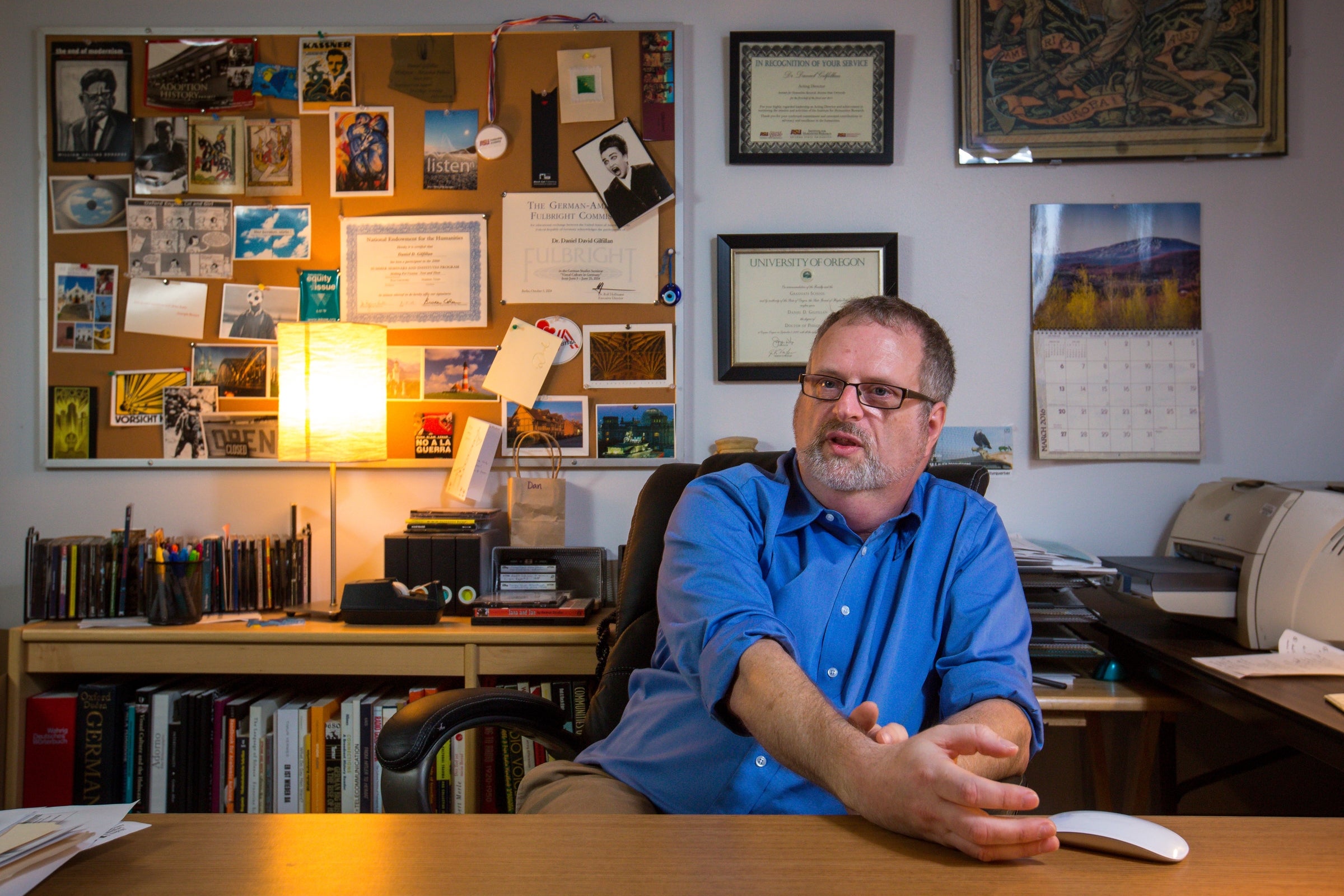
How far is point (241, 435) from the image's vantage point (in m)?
2.13

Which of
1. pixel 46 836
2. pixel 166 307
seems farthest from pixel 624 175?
pixel 46 836

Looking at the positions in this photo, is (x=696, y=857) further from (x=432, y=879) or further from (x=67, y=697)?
(x=67, y=697)

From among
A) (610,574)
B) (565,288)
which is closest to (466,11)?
(565,288)

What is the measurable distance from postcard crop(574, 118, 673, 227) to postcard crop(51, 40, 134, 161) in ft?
4.09

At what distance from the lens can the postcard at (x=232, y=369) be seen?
7.01ft

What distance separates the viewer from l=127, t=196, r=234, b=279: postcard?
2145 mm

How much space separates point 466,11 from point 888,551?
180 centimetres

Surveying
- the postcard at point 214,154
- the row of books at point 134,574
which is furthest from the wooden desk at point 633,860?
the postcard at point 214,154

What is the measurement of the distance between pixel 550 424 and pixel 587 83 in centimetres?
89

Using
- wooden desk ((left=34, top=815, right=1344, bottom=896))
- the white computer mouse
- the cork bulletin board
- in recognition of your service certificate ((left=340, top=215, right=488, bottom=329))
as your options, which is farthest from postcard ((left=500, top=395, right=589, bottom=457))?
the white computer mouse

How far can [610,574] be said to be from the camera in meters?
2.03

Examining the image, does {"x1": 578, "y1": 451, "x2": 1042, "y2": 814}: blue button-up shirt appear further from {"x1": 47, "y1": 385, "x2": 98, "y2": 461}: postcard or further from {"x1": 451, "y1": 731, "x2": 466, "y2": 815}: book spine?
{"x1": 47, "y1": 385, "x2": 98, "y2": 461}: postcard

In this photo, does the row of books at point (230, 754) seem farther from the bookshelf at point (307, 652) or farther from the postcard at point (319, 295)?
the postcard at point (319, 295)

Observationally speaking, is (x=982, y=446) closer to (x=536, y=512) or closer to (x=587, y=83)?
(x=536, y=512)
